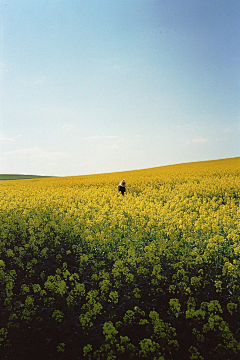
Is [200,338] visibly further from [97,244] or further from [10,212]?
[10,212]

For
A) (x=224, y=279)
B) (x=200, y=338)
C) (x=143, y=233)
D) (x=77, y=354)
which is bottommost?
(x=77, y=354)

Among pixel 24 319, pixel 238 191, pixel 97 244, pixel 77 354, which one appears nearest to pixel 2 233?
pixel 97 244

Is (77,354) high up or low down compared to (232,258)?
down

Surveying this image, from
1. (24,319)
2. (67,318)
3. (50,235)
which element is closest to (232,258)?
(67,318)

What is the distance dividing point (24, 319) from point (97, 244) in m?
2.92

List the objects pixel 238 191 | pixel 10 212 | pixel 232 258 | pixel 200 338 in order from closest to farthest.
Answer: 1. pixel 200 338
2. pixel 232 258
3. pixel 10 212
4. pixel 238 191

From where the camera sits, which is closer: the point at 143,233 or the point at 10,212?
the point at 143,233

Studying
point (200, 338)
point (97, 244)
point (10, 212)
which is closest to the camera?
point (200, 338)

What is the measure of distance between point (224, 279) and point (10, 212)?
10387mm

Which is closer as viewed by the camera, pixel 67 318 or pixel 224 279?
pixel 67 318

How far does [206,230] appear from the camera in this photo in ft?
28.7

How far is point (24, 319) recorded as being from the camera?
6.11m

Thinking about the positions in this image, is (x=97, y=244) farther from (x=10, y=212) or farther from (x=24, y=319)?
(x=10, y=212)

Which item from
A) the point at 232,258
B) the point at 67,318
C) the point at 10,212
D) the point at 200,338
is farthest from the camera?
the point at 10,212
